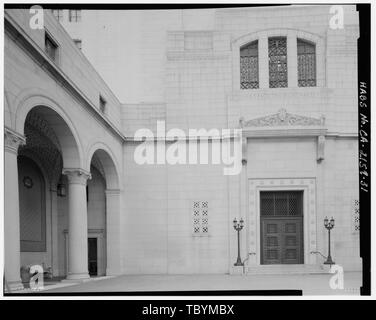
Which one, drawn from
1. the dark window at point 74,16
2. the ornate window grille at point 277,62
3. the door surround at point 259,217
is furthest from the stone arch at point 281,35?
the dark window at point 74,16

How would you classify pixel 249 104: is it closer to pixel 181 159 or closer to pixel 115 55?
pixel 181 159

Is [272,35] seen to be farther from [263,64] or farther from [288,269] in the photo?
[288,269]

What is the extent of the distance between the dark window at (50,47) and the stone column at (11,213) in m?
3.39

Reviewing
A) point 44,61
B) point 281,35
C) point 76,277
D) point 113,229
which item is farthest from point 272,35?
point 76,277

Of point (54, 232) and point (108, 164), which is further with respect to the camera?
point (54, 232)

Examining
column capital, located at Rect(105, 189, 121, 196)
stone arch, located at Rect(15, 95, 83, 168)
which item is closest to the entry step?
column capital, located at Rect(105, 189, 121, 196)

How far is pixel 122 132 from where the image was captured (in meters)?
19.8

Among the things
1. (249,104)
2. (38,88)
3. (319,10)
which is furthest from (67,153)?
(319,10)

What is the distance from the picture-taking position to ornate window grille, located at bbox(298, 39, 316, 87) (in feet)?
62.7

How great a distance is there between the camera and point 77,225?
16.4 m

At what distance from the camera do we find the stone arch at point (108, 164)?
60.1 ft

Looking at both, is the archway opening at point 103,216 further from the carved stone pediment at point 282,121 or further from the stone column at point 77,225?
the carved stone pediment at point 282,121

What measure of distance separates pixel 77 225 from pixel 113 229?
11.7 ft
